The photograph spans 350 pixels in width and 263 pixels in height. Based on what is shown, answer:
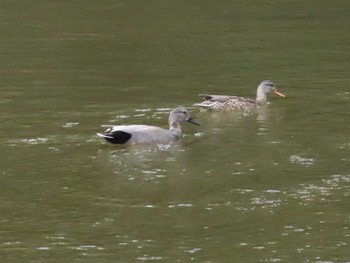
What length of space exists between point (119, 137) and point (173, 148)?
26.5 inches

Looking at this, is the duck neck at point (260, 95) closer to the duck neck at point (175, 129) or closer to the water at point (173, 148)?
the water at point (173, 148)

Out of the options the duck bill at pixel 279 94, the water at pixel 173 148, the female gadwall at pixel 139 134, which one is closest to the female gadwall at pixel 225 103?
the water at pixel 173 148

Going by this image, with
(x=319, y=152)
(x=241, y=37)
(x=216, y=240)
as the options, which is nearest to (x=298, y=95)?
(x=319, y=152)

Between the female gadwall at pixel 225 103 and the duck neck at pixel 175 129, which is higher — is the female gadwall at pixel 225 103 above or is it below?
above

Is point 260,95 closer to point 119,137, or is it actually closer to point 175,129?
point 175,129

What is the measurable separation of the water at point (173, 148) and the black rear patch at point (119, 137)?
121 millimetres

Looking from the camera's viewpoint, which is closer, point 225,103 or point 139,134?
point 139,134

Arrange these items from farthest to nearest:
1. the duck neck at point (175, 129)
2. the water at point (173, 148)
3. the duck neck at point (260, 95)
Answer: the duck neck at point (260, 95) < the duck neck at point (175, 129) < the water at point (173, 148)

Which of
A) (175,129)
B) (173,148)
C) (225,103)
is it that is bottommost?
(173,148)

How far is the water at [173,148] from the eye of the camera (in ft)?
38.1

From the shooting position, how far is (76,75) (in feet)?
71.3

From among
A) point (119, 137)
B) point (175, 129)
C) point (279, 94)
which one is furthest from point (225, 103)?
point (119, 137)

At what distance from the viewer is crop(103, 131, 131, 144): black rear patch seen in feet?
51.3

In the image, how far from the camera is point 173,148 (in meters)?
15.9
